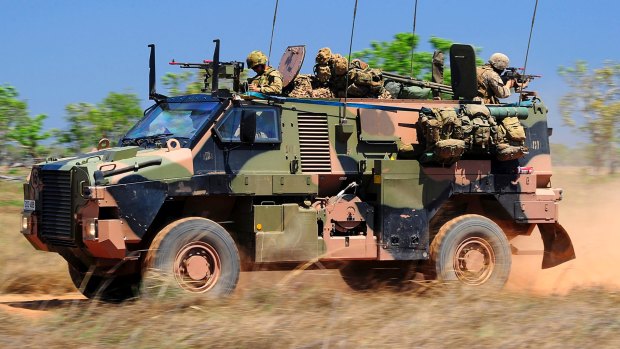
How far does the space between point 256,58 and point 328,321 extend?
4.49 m

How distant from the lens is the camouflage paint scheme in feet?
32.8

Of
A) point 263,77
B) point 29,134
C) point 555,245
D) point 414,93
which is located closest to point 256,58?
point 263,77

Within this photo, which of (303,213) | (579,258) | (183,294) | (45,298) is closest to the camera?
(183,294)

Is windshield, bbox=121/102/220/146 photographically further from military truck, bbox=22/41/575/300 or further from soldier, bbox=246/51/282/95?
soldier, bbox=246/51/282/95

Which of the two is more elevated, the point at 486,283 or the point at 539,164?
the point at 539,164

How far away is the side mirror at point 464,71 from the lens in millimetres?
12070

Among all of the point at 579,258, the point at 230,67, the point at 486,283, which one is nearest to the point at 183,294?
the point at 230,67

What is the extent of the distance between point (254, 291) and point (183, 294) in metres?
0.68

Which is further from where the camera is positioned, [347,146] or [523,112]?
[523,112]

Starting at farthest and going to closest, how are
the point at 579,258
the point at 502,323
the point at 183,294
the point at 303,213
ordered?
the point at 579,258
the point at 303,213
the point at 183,294
the point at 502,323

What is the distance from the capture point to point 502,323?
8.66 meters

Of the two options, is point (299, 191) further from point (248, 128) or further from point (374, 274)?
point (374, 274)

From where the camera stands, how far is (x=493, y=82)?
41.4 ft

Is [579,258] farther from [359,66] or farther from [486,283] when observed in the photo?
[359,66]
